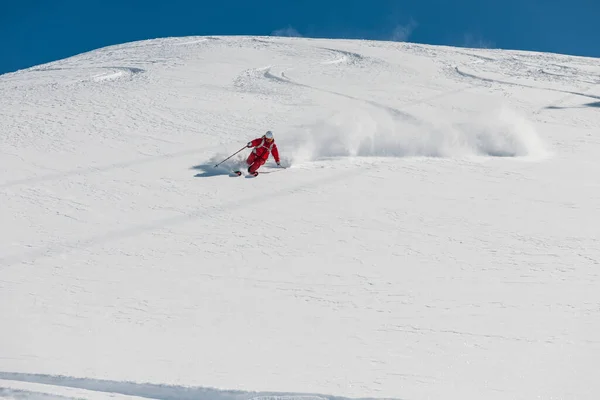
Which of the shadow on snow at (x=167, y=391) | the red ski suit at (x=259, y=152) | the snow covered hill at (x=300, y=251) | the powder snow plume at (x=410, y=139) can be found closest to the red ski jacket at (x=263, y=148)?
the red ski suit at (x=259, y=152)

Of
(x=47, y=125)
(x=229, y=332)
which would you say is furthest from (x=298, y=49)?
(x=229, y=332)

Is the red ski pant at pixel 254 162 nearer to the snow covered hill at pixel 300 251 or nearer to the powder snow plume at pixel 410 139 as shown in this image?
the snow covered hill at pixel 300 251

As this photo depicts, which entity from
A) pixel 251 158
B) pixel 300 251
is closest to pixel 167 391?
pixel 300 251

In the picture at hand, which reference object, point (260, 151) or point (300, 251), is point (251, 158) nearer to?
point (260, 151)

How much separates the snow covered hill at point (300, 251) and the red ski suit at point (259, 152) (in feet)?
0.69

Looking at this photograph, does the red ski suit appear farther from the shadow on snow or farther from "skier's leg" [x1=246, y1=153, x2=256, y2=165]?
the shadow on snow

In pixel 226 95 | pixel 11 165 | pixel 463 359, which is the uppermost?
pixel 226 95

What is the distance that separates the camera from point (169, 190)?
7438mm

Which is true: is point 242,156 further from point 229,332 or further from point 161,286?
point 229,332

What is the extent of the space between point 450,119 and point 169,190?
6.96 m

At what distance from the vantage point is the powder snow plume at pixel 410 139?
30.7ft

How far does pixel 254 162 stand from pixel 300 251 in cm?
293

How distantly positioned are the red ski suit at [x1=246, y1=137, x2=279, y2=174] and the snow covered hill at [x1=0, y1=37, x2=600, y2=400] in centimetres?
21

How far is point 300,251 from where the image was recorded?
5.63 meters
